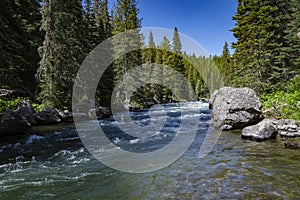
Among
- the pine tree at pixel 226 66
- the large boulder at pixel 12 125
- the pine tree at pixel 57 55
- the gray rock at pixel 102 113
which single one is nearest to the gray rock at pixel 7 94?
the pine tree at pixel 57 55

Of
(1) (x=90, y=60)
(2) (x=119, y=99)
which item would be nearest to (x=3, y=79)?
(1) (x=90, y=60)

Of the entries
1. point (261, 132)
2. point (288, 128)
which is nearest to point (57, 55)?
point (261, 132)

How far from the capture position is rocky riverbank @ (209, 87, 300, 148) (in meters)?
9.25

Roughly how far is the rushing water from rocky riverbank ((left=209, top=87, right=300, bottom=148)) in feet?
2.63

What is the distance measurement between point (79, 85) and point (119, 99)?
7066 millimetres

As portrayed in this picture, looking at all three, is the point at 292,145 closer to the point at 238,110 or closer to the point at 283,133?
the point at 283,133

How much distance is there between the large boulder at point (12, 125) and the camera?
11.7 metres

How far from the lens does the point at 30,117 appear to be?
14.8m

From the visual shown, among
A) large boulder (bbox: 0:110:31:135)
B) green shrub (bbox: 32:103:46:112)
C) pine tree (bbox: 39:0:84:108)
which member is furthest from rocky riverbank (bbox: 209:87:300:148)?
green shrub (bbox: 32:103:46:112)

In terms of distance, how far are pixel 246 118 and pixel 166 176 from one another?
7.69m

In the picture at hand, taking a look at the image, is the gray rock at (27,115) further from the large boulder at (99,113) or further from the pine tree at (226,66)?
the pine tree at (226,66)

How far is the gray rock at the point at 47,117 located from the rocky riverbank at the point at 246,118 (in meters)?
11.8

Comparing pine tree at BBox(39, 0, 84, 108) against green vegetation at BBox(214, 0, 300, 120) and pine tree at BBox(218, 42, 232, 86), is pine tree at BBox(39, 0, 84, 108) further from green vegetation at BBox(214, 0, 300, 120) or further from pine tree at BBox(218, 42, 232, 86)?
pine tree at BBox(218, 42, 232, 86)

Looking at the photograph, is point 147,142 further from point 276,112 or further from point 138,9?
point 138,9
